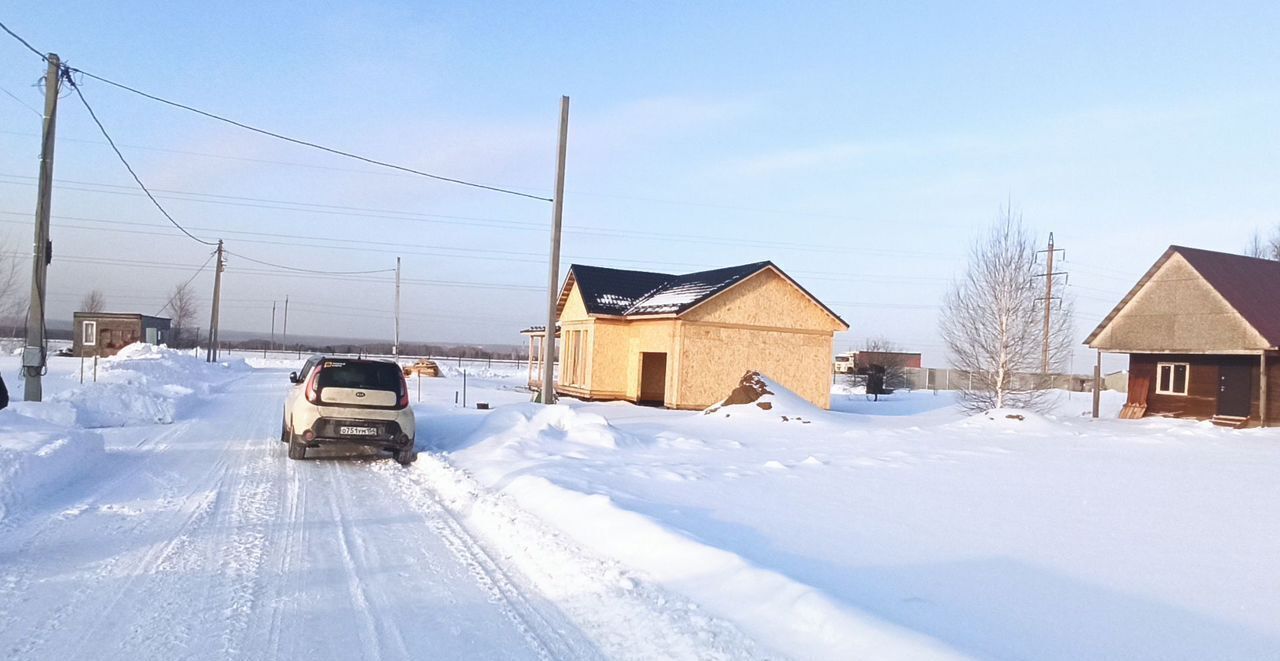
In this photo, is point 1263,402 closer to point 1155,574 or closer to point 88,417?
point 1155,574

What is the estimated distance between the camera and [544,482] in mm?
9898

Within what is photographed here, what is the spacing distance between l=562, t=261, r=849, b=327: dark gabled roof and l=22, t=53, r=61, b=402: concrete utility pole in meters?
15.4

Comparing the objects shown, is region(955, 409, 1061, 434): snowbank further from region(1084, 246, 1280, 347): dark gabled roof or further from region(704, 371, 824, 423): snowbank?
region(1084, 246, 1280, 347): dark gabled roof

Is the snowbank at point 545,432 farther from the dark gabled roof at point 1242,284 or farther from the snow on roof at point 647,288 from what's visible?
the dark gabled roof at point 1242,284

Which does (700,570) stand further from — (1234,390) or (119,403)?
A: (1234,390)

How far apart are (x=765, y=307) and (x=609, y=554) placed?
2034 cm

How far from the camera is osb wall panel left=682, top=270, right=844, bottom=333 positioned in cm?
2562

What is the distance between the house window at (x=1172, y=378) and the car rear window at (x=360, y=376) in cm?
2607

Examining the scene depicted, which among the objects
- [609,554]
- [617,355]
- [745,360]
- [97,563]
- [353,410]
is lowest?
[97,563]

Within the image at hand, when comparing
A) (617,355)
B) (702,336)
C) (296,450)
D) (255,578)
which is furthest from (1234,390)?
(255,578)

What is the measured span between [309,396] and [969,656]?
1030cm

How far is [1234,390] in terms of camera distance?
25.5 m

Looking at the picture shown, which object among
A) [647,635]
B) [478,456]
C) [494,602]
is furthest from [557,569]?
[478,456]

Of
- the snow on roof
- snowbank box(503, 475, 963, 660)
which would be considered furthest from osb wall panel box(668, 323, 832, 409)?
snowbank box(503, 475, 963, 660)
